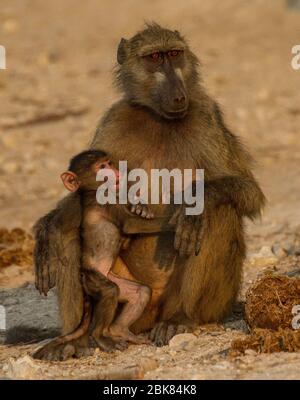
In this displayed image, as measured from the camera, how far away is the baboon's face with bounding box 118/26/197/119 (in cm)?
498

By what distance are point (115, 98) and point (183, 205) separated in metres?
6.71

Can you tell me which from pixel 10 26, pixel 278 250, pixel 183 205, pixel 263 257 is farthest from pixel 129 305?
pixel 10 26

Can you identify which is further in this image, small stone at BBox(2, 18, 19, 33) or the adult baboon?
small stone at BBox(2, 18, 19, 33)

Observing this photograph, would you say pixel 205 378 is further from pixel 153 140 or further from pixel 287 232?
pixel 287 232

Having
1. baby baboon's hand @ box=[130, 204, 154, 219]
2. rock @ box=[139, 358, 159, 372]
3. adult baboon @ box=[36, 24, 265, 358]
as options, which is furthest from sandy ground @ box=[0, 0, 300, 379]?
baby baboon's hand @ box=[130, 204, 154, 219]

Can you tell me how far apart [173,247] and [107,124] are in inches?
25.8

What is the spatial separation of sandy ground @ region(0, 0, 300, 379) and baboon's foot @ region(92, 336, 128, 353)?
A: 0.04 metres

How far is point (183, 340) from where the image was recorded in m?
4.69

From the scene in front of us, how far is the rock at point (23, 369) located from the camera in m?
4.23

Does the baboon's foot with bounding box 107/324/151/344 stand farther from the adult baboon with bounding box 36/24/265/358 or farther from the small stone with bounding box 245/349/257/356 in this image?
the small stone with bounding box 245/349/257/356

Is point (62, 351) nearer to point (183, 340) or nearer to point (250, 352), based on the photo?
point (183, 340)

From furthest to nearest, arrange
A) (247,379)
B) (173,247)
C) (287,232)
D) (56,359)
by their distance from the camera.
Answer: (287,232) < (173,247) < (56,359) < (247,379)
